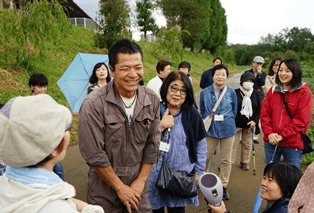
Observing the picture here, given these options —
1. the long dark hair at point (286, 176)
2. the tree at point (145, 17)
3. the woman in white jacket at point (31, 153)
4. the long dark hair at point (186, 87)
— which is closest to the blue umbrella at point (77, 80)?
the long dark hair at point (186, 87)

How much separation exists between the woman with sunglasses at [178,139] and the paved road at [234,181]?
1.23 m

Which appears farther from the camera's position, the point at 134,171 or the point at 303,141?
the point at 303,141

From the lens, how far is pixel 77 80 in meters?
5.11

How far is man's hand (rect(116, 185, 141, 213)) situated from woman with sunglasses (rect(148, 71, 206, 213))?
22.0 inches

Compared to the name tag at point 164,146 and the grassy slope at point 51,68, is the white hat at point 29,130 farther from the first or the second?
the grassy slope at point 51,68

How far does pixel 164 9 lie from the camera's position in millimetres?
33625

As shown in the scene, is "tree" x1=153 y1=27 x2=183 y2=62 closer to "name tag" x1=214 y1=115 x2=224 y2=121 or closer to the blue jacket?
the blue jacket

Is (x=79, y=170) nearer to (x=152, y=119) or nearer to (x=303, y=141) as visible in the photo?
(x=152, y=119)

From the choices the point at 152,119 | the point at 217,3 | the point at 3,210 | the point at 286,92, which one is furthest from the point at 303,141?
the point at 217,3

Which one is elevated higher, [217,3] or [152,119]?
[217,3]

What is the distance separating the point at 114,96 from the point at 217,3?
166ft

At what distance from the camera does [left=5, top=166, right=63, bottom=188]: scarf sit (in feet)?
3.43

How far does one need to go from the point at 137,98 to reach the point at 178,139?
771 mm

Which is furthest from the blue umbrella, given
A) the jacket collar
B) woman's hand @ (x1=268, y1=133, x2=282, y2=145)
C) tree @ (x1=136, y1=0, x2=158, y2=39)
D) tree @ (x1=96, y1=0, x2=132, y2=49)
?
tree @ (x1=136, y1=0, x2=158, y2=39)
